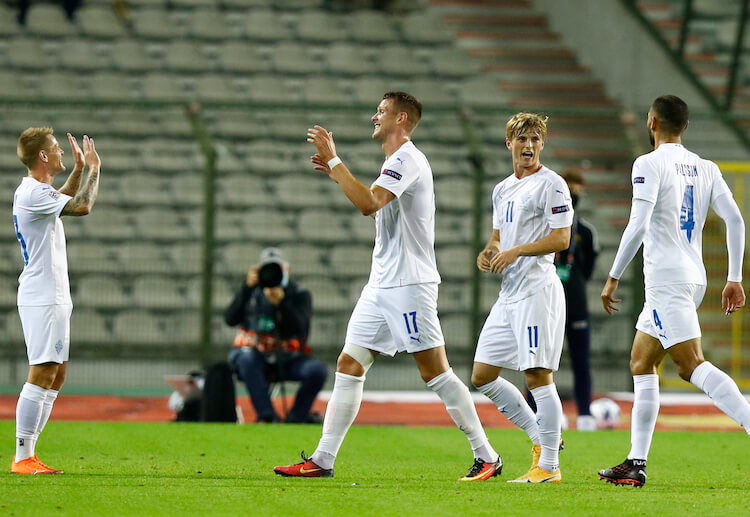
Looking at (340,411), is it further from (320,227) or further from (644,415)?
(320,227)

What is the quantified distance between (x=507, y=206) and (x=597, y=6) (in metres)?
11.8

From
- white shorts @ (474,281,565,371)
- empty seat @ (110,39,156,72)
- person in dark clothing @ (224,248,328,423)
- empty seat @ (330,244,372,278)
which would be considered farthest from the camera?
empty seat @ (110,39,156,72)

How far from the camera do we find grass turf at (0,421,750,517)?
5.46 metres

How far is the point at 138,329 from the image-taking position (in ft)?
40.9

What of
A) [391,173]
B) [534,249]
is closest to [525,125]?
[534,249]

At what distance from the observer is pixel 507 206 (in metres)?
6.52

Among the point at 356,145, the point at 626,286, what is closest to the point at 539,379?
the point at 626,286

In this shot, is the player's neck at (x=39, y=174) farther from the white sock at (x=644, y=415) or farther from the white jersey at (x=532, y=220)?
the white sock at (x=644, y=415)

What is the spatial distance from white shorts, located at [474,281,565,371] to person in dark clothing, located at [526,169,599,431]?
3089mm

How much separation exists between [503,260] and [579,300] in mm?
3521

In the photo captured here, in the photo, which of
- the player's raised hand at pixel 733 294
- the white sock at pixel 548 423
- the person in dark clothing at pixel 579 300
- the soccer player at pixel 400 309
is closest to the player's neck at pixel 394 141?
the soccer player at pixel 400 309

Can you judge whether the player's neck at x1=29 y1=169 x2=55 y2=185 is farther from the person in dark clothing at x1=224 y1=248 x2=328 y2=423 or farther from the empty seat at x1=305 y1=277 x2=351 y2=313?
the empty seat at x1=305 y1=277 x2=351 y2=313

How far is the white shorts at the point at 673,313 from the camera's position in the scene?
6078 mm

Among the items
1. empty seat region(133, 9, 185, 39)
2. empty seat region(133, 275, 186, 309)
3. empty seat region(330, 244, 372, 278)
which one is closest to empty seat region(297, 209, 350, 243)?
empty seat region(330, 244, 372, 278)
